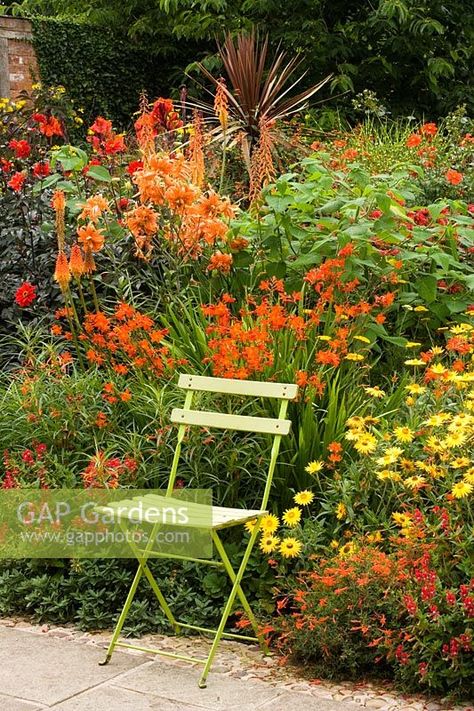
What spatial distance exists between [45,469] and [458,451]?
195 centimetres

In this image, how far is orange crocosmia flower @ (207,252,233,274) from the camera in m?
5.79

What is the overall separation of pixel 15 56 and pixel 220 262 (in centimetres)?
950

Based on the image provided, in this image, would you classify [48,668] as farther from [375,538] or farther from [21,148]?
[21,148]

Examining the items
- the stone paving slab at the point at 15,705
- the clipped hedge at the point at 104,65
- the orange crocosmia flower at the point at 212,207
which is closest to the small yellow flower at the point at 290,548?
the stone paving slab at the point at 15,705

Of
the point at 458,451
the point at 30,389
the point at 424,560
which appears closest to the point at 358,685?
the point at 424,560

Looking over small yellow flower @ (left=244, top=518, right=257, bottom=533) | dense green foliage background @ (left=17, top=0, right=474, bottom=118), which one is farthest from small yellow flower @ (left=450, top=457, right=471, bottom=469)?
dense green foliage background @ (left=17, top=0, right=474, bottom=118)

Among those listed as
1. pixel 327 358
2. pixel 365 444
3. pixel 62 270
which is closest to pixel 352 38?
pixel 62 270

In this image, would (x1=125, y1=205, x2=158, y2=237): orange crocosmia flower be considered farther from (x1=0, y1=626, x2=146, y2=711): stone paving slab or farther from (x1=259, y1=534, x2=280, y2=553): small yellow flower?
(x1=0, y1=626, x2=146, y2=711): stone paving slab

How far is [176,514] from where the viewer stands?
4098 mm

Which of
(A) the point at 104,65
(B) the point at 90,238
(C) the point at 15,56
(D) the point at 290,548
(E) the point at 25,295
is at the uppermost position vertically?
(C) the point at 15,56

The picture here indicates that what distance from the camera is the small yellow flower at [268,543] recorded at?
14.0ft

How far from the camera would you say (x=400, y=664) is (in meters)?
3.78

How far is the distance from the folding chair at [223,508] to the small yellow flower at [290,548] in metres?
0.14

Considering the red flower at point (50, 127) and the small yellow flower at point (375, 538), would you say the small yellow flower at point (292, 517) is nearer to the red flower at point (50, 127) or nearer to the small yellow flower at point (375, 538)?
the small yellow flower at point (375, 538)
